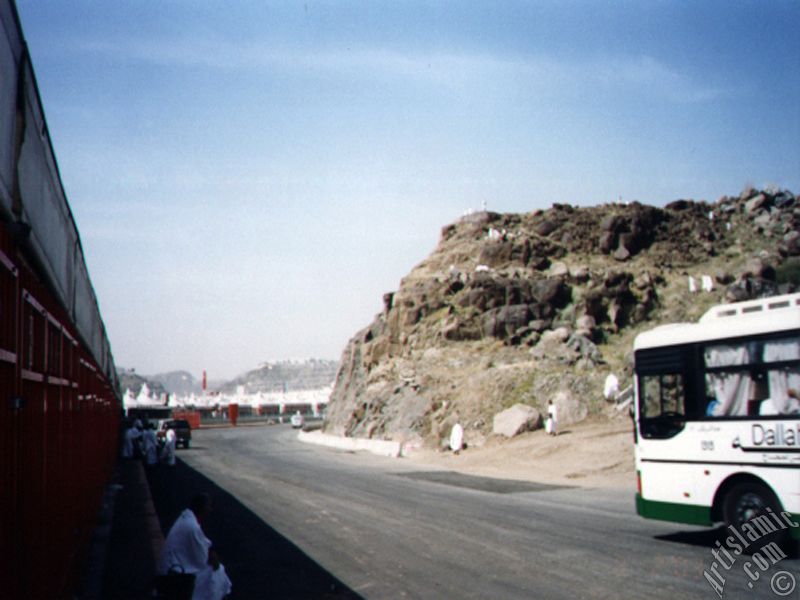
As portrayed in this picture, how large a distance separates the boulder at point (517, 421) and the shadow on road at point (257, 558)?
18.9m

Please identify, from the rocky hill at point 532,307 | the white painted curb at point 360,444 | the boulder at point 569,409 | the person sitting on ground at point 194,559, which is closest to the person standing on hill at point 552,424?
the boulder at point 569,409

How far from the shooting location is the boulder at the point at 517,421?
119 feet

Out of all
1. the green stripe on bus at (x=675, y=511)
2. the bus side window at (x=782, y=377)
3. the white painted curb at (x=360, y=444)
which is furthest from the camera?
the white painted curb at (x=360, y=444)

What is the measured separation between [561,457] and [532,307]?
23.5 metres

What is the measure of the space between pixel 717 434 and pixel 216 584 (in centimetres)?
811

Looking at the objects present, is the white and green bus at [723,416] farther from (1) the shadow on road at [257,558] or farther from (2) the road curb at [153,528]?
(2) the road curb at [153,528]

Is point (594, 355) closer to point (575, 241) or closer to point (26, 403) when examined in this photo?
point (575, 241)

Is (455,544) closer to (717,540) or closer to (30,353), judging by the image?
(717,540)

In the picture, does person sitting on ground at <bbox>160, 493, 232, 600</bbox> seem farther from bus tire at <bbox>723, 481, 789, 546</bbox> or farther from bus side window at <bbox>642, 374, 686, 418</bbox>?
bus side window at <bbox>642, 374, 686, 418</bbox>

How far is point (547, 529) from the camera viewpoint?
44.8ft

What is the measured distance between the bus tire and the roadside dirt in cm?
1115

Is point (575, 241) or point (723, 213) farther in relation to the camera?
point (723, 213)

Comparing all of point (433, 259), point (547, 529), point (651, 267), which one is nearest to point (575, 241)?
point (651, 267)

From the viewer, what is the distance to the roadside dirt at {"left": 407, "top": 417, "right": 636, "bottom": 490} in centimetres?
2556
